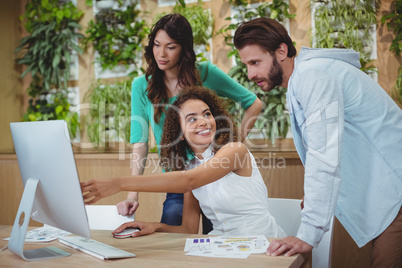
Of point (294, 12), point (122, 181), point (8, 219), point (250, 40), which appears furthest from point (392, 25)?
point (8, 219)

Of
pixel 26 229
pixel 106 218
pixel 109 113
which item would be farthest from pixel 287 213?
Answer: pixel 109 113

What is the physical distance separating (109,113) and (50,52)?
3.15 feet

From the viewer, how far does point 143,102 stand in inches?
98.1

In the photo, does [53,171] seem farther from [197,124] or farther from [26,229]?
[197,124]

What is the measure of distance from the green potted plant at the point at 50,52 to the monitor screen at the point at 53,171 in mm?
2950

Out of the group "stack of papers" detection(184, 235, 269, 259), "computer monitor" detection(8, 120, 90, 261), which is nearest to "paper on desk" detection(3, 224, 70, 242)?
"computer monitor" detection(8, 120, 90, 261)

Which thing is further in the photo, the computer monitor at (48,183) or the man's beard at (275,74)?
the man's beard at (275,74)

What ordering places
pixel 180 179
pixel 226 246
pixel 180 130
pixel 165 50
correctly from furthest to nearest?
pixel 165 50 → pixel 180 130 → pixel 180 179 → pixel 226 246

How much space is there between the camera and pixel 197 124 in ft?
6.81

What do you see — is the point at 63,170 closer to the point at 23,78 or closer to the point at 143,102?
the point at 143,102

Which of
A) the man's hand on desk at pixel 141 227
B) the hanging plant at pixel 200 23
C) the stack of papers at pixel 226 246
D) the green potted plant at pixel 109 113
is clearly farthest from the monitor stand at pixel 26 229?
the green potted plant at pixel 109 113

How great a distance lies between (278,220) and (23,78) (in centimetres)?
373

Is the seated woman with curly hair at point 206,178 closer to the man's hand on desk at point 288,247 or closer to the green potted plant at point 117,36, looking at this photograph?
the man's hand on desk at point 288,247

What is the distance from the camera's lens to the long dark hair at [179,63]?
230cm
